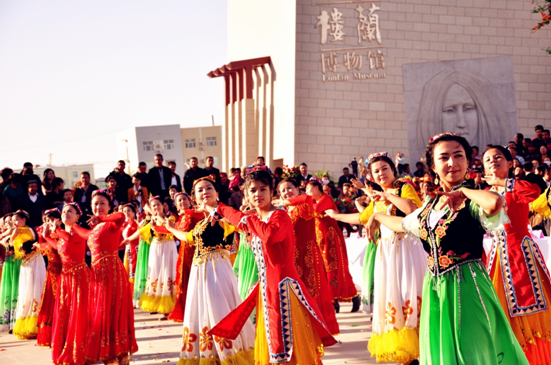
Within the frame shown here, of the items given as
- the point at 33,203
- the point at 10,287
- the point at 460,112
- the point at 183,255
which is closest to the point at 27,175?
the point at 33,203

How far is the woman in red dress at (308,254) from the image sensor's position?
7.61 meters

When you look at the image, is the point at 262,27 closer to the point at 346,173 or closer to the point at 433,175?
the point at 346,173

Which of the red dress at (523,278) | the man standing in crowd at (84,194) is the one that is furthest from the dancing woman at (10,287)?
the red dress at (523,278)

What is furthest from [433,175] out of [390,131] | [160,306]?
[390,131]

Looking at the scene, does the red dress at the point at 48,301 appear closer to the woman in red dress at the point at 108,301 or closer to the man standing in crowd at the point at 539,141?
the woman in red dress at the point at 108,301

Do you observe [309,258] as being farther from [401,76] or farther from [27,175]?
[401,76]

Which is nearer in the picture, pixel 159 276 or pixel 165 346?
pixel 165 346

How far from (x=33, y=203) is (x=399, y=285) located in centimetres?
834

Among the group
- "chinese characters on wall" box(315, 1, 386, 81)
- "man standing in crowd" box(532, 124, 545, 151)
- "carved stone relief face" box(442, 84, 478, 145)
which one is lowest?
"man standing in crowd" box(532, 124, 545, 151)

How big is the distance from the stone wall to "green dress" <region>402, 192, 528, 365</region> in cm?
1773

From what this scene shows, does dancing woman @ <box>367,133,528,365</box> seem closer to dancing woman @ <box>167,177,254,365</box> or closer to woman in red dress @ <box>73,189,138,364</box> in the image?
dancing woman @ <box>167,177,254,365</box>

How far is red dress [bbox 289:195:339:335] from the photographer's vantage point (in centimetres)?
771

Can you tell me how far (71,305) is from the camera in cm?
643

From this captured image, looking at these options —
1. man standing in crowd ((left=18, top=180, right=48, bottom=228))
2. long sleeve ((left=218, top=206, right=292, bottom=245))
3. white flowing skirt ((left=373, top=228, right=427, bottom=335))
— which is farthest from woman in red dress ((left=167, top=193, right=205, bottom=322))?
man standing in crowd ((left=18, top=180, right=48, bottom=228))
